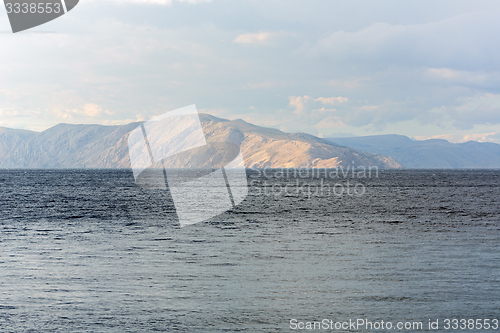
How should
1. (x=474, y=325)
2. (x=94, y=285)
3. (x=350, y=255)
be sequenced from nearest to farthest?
(x=474, y=325)
(x=94, y=285)
(x=350, y=255)

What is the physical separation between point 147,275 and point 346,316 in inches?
447

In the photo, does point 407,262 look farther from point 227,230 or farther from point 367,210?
point 367,210

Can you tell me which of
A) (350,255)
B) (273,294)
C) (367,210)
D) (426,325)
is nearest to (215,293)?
(273,294)

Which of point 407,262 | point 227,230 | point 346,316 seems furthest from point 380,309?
point 227,230

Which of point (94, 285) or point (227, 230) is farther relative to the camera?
point (227, 230)

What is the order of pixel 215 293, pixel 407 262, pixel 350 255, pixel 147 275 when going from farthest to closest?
pixel 350 255, pixel 407 262, pixel 147 275, pixel 215 293

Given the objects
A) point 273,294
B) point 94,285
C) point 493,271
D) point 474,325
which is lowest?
point 493,271

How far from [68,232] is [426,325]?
33876 mm

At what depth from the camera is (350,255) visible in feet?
100

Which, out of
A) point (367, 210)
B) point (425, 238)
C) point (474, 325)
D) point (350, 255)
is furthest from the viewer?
point (367, 210)

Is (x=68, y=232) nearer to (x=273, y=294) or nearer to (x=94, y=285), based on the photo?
(x=94, y=285)

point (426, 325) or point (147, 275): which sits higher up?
point (147, 275)

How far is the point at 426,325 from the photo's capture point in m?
16.8

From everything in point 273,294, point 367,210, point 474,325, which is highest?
point 273,294
